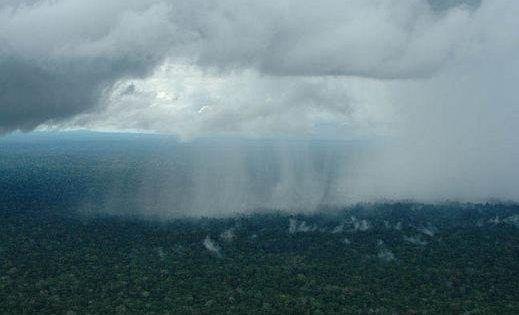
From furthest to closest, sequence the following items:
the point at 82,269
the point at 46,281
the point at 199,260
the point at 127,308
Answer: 1. the point at 199,260
2. the point at 82,269
3. the point at 46,281
4. the point at 127,308

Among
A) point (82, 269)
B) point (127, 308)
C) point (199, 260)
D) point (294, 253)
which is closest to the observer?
point (127, 308)

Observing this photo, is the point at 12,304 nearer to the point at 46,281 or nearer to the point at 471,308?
the point at 46,281

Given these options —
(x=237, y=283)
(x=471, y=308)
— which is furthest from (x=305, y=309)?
(x=471, y=308)

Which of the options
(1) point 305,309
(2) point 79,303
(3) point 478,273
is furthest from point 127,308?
(3) point 478,273

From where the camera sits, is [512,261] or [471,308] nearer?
[471,308]

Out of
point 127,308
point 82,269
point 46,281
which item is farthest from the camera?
point 82,269

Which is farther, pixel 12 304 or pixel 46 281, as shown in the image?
pixel 46 281

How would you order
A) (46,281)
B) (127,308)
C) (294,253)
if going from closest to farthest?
(127,308), (46,281), (294,253)

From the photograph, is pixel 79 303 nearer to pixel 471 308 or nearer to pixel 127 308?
pixel 127 308
